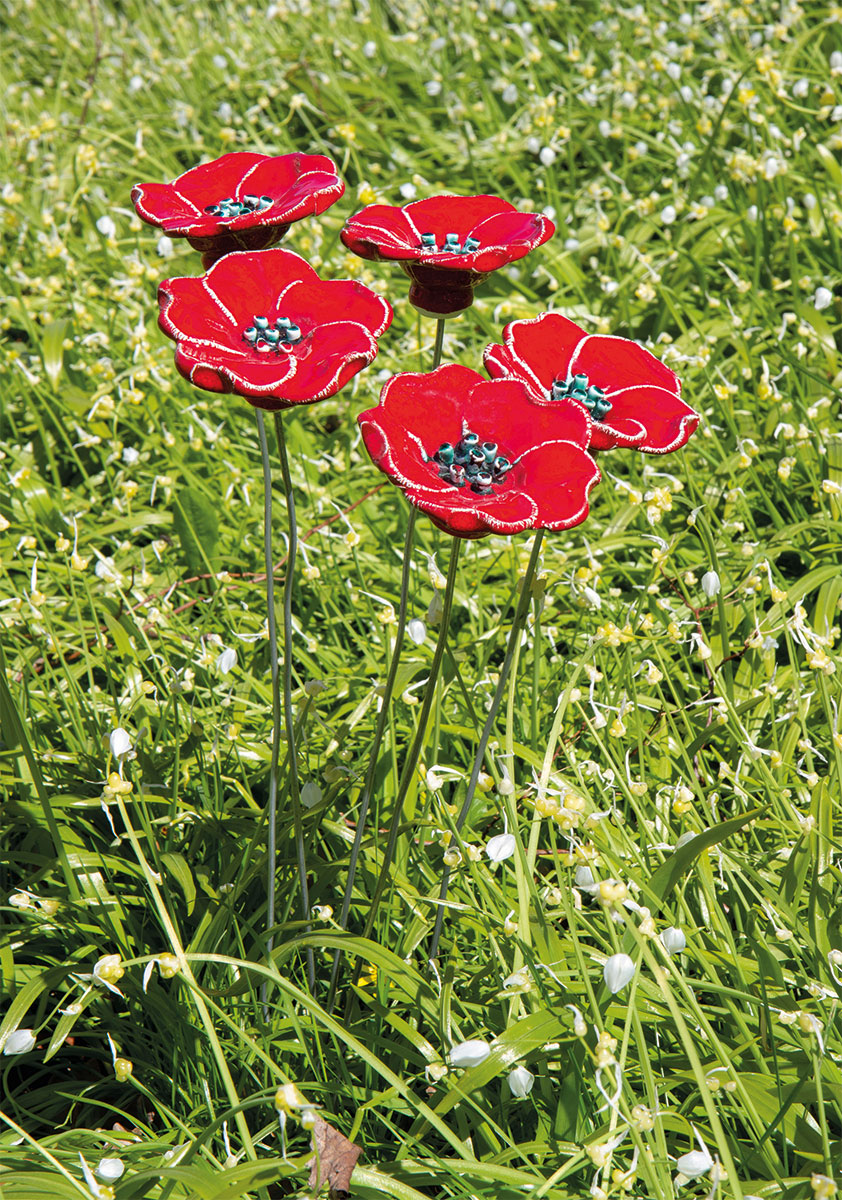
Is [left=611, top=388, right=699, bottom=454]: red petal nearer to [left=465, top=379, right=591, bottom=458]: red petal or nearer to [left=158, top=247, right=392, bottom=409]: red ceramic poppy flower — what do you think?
[left=465, top=379, right=591, bottom=458]: red petal

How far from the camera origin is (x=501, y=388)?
1.67m

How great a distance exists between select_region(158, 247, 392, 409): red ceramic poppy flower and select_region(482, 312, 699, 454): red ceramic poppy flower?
237 mm

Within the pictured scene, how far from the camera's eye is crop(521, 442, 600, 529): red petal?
1.48 meters

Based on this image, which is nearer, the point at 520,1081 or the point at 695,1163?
the point at 695,1163

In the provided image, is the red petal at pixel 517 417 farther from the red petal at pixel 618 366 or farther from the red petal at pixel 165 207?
the red petal at pixel 165 207

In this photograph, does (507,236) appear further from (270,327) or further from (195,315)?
(195,315)

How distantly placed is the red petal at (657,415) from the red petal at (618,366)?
0.02 metres

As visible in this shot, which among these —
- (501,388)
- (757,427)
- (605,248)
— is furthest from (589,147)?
(501,388)

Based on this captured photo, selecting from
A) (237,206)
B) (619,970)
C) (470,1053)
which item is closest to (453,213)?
(237,206)

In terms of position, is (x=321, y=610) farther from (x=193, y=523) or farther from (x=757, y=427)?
(x=757, y=427)

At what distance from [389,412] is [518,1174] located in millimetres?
1203

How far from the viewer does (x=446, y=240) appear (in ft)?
5.99

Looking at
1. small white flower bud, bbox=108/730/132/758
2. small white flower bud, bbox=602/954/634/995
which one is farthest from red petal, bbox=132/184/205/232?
small white flower bud, bbox=602/954/634/995

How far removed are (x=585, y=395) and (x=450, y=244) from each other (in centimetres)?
A: 35
